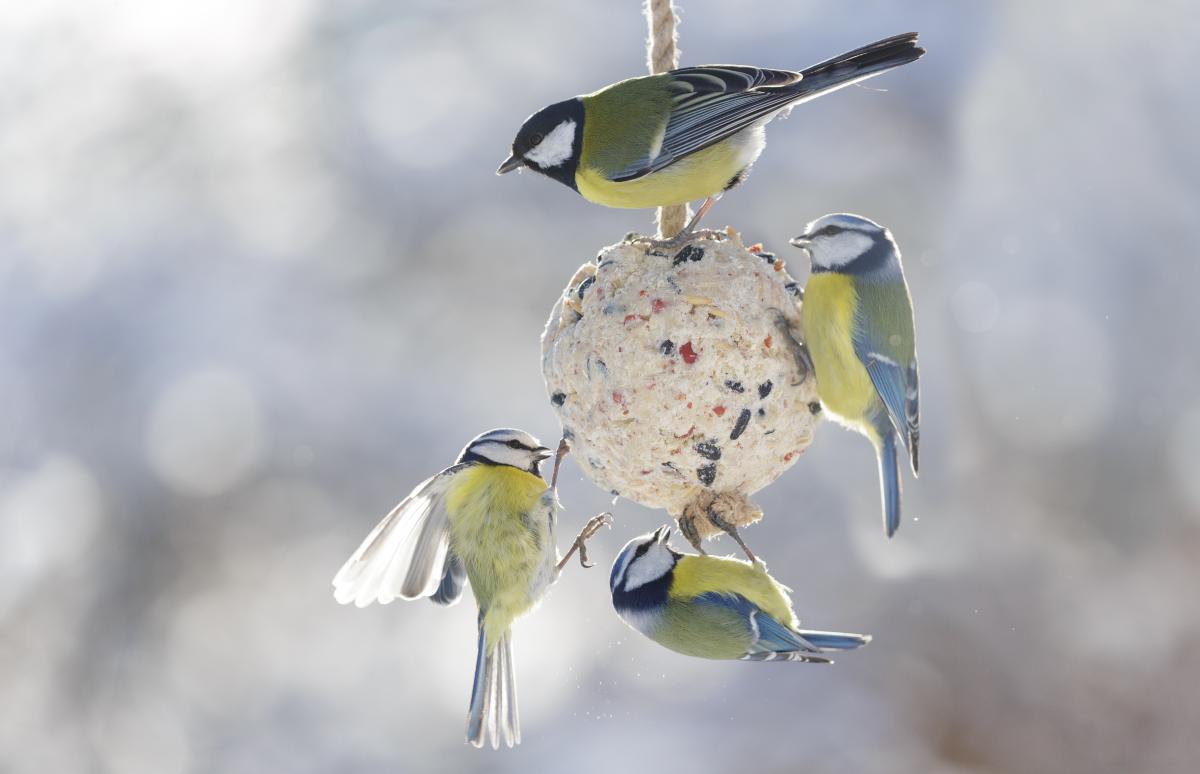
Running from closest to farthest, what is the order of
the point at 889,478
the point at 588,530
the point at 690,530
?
1. the point at 889,478
2. the point at 690,530
3. the point at 588,530

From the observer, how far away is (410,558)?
2594mm

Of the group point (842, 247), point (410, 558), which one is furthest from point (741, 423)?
point (410, 558)

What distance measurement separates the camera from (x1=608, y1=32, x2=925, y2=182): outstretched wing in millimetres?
2100

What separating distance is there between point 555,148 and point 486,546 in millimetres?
950

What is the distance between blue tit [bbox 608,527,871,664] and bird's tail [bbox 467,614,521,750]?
397 millimetres

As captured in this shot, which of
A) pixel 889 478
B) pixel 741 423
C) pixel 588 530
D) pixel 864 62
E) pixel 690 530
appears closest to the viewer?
pixel 864 62

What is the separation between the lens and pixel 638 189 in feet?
7.21

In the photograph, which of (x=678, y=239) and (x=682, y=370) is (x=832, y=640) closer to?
(x=682, y=370)

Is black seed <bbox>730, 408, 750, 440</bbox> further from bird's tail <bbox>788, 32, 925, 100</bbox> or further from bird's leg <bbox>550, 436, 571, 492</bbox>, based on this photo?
bird's tail <bbox>788, 32, 925, 100</bbox>

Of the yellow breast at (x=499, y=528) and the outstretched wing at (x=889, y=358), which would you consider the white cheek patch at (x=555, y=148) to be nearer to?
the outstretched wing at (x=889, y=358)

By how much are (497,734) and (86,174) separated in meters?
3.65

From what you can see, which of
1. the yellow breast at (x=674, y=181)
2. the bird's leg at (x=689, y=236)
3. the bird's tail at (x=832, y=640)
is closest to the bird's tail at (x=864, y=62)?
the yellow breast at (x=674, y=181)

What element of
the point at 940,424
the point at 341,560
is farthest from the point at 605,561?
the point at 940,424

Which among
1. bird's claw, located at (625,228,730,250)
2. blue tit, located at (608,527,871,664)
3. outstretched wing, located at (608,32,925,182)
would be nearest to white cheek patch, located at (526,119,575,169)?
outstretched wing, located at (608,32,925,182)
